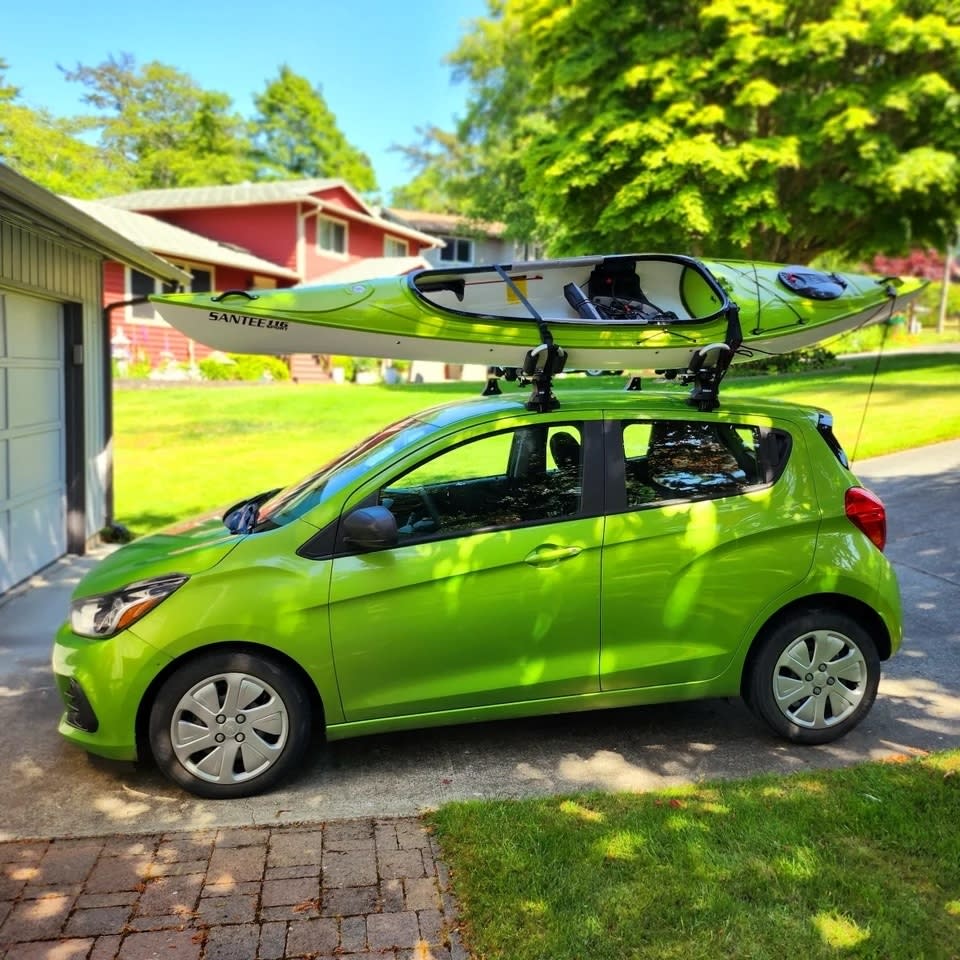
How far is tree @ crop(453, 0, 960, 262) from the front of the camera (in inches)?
749

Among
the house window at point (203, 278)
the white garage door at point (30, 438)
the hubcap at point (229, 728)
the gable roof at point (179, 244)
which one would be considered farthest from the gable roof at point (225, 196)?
the hubcap at point (229, 728)

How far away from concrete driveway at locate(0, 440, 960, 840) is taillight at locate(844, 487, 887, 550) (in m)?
1.04

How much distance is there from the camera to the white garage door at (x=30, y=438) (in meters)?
7.05

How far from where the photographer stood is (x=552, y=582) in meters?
3.97

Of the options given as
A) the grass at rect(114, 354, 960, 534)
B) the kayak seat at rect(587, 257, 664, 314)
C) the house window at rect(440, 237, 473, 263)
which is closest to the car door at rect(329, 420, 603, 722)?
the kayak seat at rect(587, 257, 664, 314)

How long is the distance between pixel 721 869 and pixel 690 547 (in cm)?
144

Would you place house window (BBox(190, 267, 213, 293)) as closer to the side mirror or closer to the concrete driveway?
the concrete driveway

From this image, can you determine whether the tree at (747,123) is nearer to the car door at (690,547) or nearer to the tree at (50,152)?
the car door at (690,547)

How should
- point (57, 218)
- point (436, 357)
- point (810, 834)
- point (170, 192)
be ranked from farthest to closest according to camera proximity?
point (170, 192) < point (57, 218) < point (436, 357) < point (810, 834)

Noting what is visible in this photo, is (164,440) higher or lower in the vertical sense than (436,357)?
lower

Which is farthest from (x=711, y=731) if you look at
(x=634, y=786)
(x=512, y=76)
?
(x=512, y=76)

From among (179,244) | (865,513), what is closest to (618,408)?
(865,513)

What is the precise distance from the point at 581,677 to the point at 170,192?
31638mm

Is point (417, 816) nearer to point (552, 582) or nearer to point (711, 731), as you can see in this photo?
point (552, 582)
